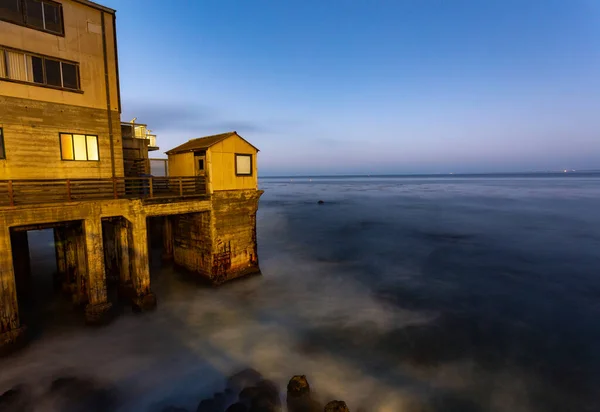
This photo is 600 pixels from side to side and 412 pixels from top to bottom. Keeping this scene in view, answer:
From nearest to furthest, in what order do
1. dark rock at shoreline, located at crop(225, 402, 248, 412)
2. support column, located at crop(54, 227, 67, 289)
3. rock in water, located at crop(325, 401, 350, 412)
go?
rock in water, located at crop(325, 401, 350, 412) → dark rock at shoreline, located at crop(225, 402, 248, 412) → support column, located at crop(54, 227, 67, 289)

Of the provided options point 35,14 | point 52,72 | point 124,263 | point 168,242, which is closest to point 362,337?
point 124,263

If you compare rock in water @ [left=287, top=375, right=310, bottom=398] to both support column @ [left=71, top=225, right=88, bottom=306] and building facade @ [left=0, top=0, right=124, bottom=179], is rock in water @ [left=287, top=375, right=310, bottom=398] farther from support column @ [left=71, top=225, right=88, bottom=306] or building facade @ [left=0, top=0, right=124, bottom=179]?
building facade @ [left=0, top=0, right=124, bottom=179]

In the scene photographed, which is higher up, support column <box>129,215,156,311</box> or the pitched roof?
the pitched roof

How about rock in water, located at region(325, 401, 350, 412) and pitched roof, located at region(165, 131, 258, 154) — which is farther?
pitched roof, located at region(165, 131, 258, 154)

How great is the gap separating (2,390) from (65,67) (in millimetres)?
13304

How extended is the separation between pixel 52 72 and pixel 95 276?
9.45m

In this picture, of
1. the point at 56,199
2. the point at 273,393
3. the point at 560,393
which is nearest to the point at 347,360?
the point at 273,393

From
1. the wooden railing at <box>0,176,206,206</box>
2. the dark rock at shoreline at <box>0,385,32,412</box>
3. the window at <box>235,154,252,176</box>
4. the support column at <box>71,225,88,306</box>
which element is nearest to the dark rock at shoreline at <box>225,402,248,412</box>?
the dark rock at shoreline at <box>0,385,32,412</box>

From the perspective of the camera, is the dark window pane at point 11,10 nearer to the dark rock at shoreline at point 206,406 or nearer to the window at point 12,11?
the window at point 12,11

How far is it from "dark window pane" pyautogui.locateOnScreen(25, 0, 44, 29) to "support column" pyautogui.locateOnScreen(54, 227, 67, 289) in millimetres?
10277

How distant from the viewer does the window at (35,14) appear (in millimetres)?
13234

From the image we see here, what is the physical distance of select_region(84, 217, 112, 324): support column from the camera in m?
13.5

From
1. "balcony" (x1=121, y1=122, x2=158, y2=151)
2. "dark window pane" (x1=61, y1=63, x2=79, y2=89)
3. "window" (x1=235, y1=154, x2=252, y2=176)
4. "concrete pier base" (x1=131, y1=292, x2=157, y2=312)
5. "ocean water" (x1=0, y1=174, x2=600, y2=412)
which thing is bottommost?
"ocean water" (x1=0, y1=174, x2=600, y2=412)

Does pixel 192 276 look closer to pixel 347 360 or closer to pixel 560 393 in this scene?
pixel 347 360
